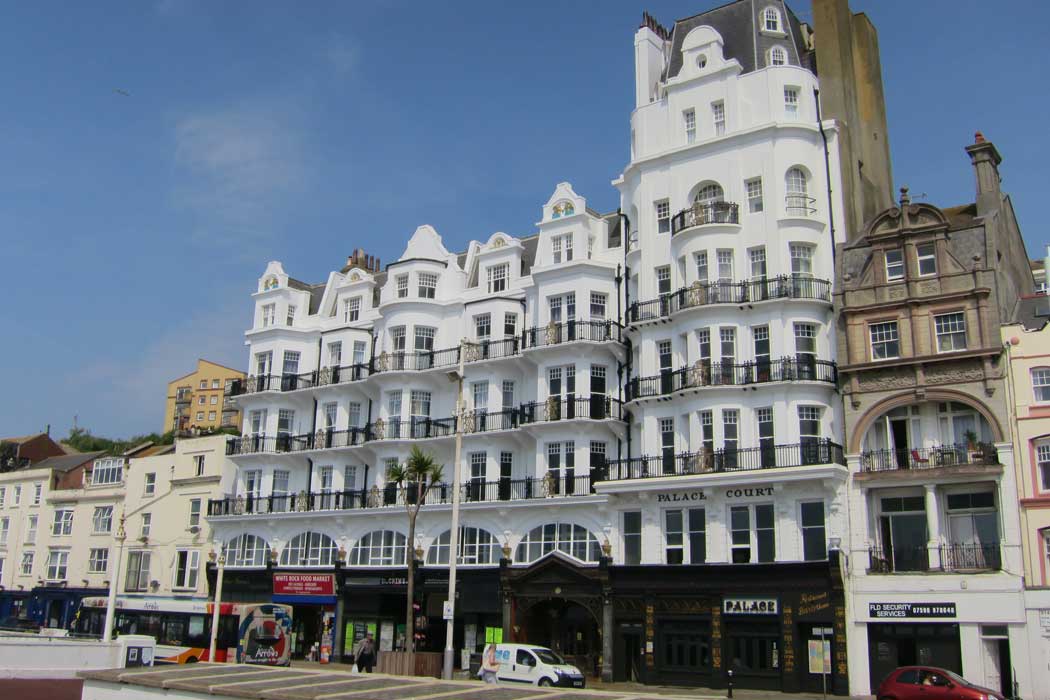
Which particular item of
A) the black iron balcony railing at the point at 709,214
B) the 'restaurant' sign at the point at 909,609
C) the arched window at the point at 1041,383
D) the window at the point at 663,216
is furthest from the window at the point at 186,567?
the arched window at the point at 1041,383

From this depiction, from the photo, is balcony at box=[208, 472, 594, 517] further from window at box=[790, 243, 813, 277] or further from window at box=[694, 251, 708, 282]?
window at box=[790, 243, 813, 277]

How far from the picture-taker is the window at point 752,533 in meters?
38.0

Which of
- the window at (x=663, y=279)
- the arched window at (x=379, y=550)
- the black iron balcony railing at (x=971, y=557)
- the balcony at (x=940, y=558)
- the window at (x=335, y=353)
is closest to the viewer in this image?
the black iron balcony railing at (x=971, y=557)

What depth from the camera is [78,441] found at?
370ft

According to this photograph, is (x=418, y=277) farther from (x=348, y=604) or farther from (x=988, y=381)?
(x=988, y=381)

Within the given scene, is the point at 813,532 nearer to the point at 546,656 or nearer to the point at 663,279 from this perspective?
the point at 546,656

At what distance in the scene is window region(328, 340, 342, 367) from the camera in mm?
56344

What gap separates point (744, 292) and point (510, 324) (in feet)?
44.2

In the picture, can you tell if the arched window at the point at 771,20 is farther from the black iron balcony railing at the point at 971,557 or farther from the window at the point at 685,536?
the black iron balcony railing at the point at 971,557

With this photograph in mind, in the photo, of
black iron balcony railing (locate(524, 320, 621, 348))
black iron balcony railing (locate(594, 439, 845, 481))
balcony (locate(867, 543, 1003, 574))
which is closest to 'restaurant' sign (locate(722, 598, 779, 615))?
balcony (locate(867, 543, 1003, 574))

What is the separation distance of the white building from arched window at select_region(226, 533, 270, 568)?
13 centimetres

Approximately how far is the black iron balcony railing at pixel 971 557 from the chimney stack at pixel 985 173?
13.0 metres

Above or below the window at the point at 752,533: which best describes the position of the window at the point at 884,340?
above

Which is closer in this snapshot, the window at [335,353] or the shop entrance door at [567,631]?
the shop entrance door at [567,631]
